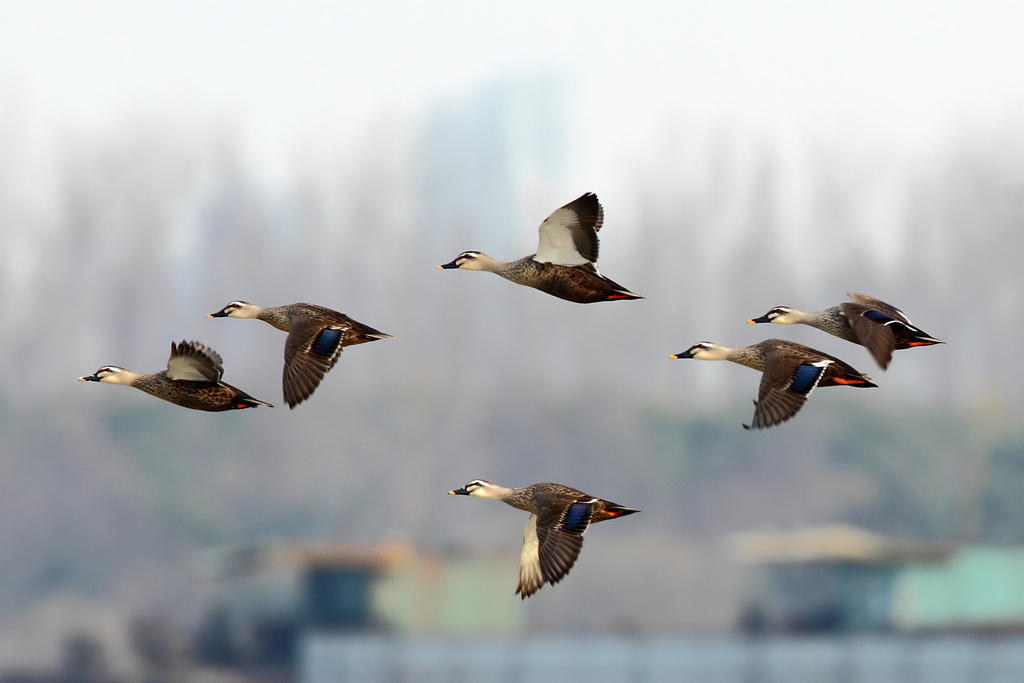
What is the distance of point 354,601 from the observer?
56.2 meters

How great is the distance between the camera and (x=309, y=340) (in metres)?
12.3

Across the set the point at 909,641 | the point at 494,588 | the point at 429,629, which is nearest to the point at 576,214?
the point at 494,588

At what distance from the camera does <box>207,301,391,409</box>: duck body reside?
38.3 feet

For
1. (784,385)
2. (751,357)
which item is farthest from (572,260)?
(784,385)

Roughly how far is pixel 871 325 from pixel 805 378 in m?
1.00

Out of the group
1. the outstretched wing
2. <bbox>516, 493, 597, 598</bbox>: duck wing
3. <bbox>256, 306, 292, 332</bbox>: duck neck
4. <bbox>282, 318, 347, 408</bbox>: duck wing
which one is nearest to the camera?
<bbox>282, 318, 347, 408</bbox>: duck wing

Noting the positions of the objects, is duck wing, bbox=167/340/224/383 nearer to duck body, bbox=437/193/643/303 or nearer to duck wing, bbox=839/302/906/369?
duck body, bbox=437/193/643/303

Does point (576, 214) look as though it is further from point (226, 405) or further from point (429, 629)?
point (429, 629)

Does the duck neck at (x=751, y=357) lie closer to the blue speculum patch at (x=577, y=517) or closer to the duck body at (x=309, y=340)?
the blue speculum patch at (x=577, y=517)

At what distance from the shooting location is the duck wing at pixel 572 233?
1245 centimetres

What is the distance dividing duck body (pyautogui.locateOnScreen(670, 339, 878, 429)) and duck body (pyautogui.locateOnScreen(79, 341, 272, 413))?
4855 mm

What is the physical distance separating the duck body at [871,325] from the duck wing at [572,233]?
2.56 metres

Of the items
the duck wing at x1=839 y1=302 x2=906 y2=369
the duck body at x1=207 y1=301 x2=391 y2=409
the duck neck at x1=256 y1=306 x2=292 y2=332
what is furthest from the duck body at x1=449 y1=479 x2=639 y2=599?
the duck neck at x1=256 y1=306 x2=292 y2=332

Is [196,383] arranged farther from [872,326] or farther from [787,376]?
[872,326]
